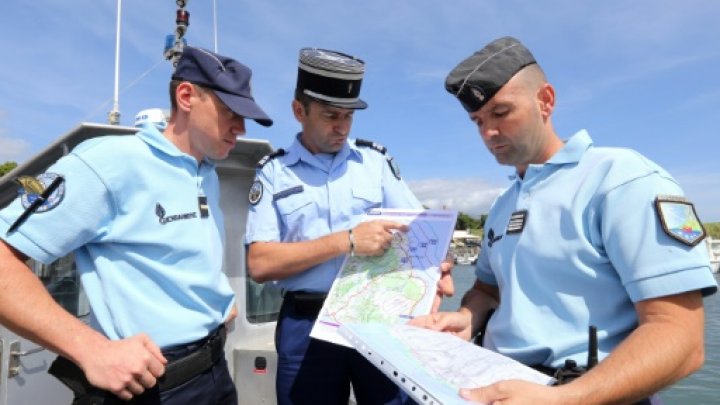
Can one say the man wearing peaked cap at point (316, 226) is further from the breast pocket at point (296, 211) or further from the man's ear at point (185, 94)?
the man's ear at point (185, 94)

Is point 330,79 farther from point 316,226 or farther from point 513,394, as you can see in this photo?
point 513,394

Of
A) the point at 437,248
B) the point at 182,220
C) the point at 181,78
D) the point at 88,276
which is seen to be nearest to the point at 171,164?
the point at 182,220

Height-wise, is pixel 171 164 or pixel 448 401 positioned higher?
pixel 171 164

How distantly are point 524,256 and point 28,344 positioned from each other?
2504 millimetres

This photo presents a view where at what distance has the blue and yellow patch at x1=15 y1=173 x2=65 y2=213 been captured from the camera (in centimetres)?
142

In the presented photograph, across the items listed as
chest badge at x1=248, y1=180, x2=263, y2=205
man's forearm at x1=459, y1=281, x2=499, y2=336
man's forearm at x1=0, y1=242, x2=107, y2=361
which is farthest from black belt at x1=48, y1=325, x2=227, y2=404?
man's forearm at x1=459, y1=281, x2=499, y2=336

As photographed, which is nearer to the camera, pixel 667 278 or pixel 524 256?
pixel 667 278

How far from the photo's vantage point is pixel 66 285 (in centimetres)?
287

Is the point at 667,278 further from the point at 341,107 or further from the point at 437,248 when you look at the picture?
the point at 341,107

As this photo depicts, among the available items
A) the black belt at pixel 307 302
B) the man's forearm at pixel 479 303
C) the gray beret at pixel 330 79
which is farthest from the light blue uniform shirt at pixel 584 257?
the gray beret at pixel 330 79

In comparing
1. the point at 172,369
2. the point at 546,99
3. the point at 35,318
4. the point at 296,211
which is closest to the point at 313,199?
the point at 296,211

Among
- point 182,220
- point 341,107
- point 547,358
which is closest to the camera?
point 547,358

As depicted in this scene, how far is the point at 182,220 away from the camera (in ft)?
5.67

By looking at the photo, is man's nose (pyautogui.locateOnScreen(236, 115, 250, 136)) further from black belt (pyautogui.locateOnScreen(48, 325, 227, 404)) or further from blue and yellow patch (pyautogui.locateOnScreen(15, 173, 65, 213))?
black belt (pyautogui.locateOnScreen(48, 325, 227, 404))
